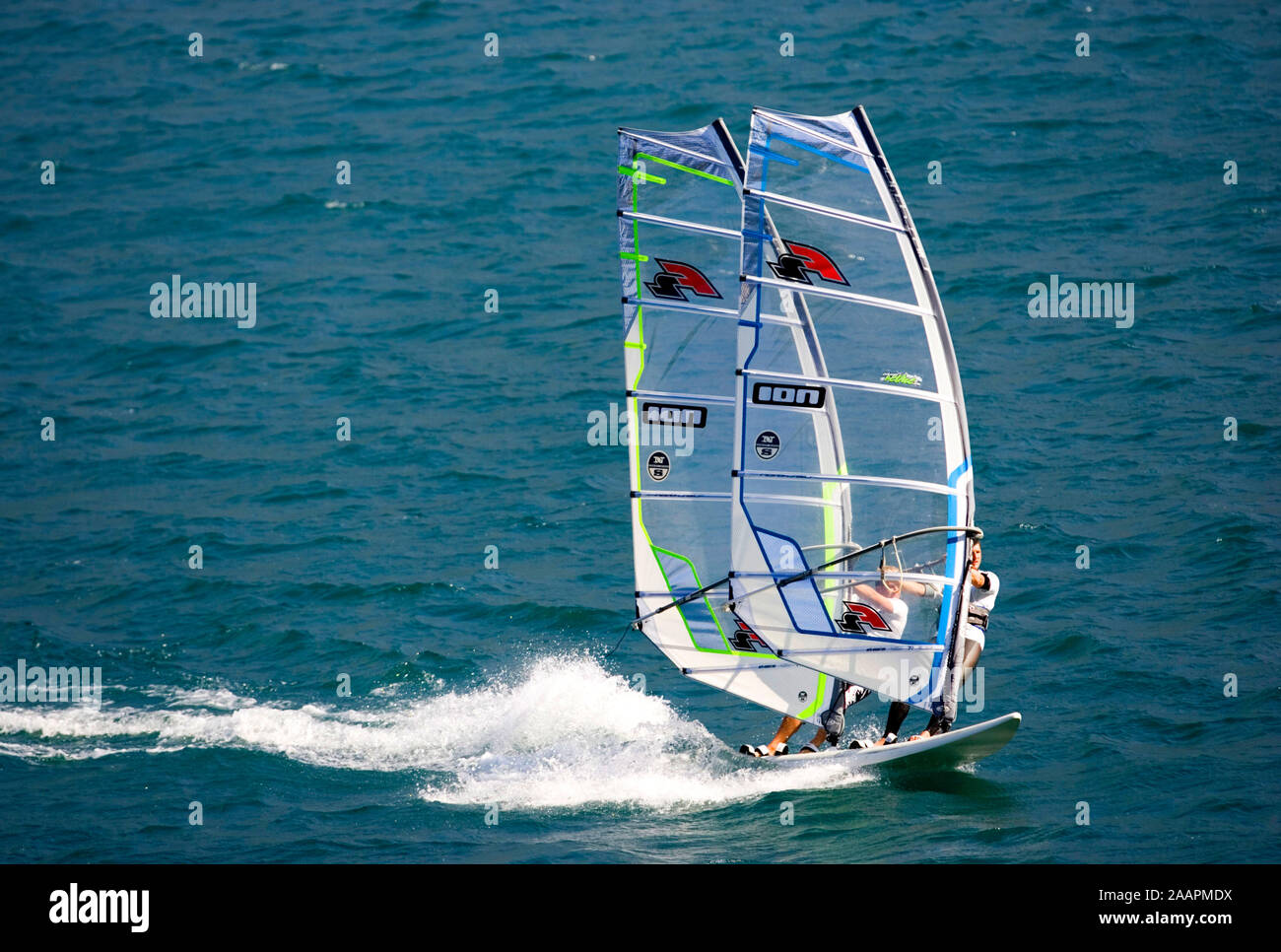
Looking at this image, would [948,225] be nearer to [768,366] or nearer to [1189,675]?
[1189,675]

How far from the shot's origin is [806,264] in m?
10.8

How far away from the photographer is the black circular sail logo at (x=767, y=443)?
11172 millimetres

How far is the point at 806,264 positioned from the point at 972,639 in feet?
9.73

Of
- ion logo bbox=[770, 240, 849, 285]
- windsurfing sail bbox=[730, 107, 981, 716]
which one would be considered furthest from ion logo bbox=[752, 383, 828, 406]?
ion logo bbox=[770, 240, 849, 285]

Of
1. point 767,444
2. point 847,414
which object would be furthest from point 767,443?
point 847,414

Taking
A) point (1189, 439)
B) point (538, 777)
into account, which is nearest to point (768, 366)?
point (538, 777)

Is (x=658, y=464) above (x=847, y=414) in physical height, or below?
below

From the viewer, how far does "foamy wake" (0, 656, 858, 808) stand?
11555 millimetres

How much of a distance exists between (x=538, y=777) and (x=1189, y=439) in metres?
9.13

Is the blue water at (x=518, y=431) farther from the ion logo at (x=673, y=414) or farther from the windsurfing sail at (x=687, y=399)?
the ion logo at (x=673, y=414)

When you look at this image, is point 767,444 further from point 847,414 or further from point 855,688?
point 855,688

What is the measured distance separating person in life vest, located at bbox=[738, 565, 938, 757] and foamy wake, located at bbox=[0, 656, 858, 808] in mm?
301

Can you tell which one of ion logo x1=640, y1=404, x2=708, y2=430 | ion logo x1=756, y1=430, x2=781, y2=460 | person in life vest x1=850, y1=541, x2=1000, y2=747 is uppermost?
ion logo x1=640, y1=404, x2=708, y2=430

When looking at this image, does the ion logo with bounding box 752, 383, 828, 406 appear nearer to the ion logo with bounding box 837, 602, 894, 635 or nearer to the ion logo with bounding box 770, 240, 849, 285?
the ion logo with bounding box 770, 240, 849, 285
